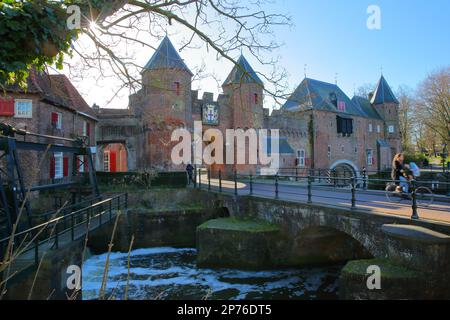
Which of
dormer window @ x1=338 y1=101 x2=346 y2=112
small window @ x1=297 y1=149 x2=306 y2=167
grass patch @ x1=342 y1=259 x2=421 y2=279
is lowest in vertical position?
grass patch @ x1=342 y1=259 x2=421 y2=279

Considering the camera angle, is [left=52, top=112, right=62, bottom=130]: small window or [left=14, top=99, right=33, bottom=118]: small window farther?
[left=52, top=112, right=62, bottom=130]: small window

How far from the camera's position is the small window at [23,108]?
1612 cm

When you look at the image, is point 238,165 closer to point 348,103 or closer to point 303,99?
point 303,99

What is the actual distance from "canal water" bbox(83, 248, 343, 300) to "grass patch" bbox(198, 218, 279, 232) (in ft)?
4.72

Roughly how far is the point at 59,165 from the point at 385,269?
18789mm

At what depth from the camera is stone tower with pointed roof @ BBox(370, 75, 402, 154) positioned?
38.3m

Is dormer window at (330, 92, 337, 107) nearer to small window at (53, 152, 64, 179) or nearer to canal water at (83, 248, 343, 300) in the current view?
canal water at (83, 248, 343, 300)

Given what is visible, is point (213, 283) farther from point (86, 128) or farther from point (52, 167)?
point (86, 128)

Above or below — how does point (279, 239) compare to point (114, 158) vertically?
below

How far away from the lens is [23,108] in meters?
16.3

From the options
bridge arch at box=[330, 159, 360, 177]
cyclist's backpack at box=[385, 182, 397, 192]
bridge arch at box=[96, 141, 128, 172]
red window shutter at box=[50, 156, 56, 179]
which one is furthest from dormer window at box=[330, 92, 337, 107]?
red window shutter at box=[50, 156, 56, 179]

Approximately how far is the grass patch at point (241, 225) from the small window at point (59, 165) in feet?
39.3

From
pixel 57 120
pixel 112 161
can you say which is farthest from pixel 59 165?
pixel 112 161
